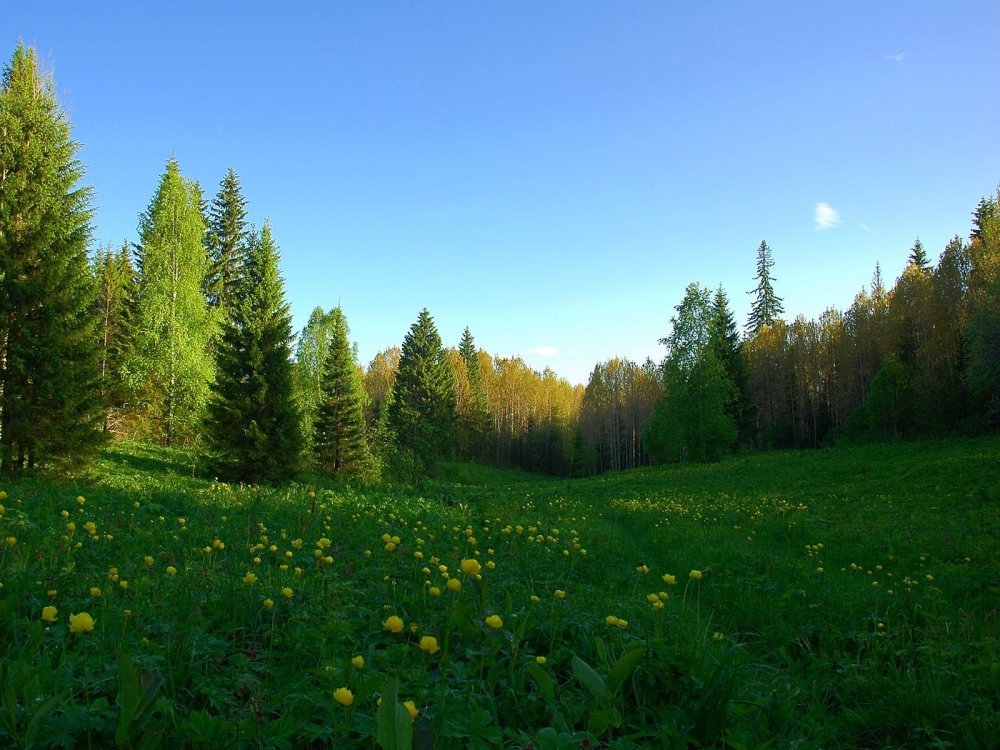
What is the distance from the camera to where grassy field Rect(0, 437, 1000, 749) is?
1699 millimetres

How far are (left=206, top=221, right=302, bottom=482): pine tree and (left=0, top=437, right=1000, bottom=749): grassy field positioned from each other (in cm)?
1003

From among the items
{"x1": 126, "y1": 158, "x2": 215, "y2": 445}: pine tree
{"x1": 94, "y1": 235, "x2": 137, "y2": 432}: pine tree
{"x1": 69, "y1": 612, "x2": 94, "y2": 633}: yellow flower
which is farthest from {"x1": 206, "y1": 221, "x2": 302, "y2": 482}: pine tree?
{"x1": 69, "y1": 612, "x2": 94, "y2": 633}: yellow flower

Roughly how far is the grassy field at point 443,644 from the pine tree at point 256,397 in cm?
1003

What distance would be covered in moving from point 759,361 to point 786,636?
47066mm

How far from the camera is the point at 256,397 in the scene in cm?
1622

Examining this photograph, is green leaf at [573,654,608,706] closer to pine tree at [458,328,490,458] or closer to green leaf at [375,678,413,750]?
green leaf at [375,678,413,750]

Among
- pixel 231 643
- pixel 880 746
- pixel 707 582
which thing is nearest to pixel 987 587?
pixel 707 582

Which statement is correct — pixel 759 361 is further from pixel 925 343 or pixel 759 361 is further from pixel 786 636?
pixel 786 636

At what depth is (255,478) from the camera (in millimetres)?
16047

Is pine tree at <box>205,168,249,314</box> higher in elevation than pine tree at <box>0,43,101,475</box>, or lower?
higher

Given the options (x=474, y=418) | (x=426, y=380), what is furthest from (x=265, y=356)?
(x=474, y=418)

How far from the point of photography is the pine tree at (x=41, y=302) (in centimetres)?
978

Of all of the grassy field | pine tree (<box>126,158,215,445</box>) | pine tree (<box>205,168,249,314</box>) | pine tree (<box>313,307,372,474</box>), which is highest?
pine tree (<box>205,168,249,314</box>)

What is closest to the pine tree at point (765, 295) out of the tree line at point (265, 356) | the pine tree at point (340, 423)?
the tree line at point (265, 356)
